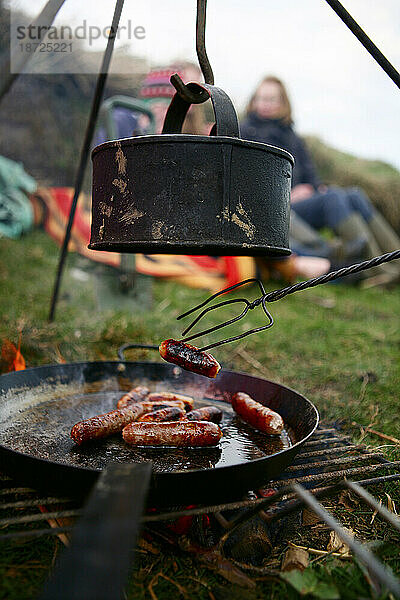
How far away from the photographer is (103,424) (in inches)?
78.0

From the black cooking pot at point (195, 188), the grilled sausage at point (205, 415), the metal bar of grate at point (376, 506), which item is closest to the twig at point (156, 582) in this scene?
the metal bar of grate at point (376, 506)

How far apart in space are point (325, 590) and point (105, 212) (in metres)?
1.45

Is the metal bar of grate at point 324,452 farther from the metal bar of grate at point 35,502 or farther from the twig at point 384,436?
the metal bar of grate at point 35,502

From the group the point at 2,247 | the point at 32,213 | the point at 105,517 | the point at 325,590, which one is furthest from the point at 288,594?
the point at 32,213

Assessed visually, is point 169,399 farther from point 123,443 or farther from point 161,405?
point 123,443

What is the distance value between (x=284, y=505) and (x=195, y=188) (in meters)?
1.30

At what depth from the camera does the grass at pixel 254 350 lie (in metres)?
1.49

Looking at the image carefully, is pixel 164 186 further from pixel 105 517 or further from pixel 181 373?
pixel 181 373

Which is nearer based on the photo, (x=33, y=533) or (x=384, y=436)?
(x=33, y=533)

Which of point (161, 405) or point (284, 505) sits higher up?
point (161, 405)

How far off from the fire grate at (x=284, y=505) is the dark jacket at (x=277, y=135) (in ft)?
19.5

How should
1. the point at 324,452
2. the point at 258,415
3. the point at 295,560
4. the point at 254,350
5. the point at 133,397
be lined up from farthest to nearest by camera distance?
the point at 254,350 < the point at 133,397 < the point at 258,415 < the point at 324,452 < the point at 295,560

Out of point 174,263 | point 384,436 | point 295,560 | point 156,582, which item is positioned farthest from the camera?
point 174,263

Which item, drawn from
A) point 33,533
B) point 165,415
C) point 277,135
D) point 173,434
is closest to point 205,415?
point 165,415
